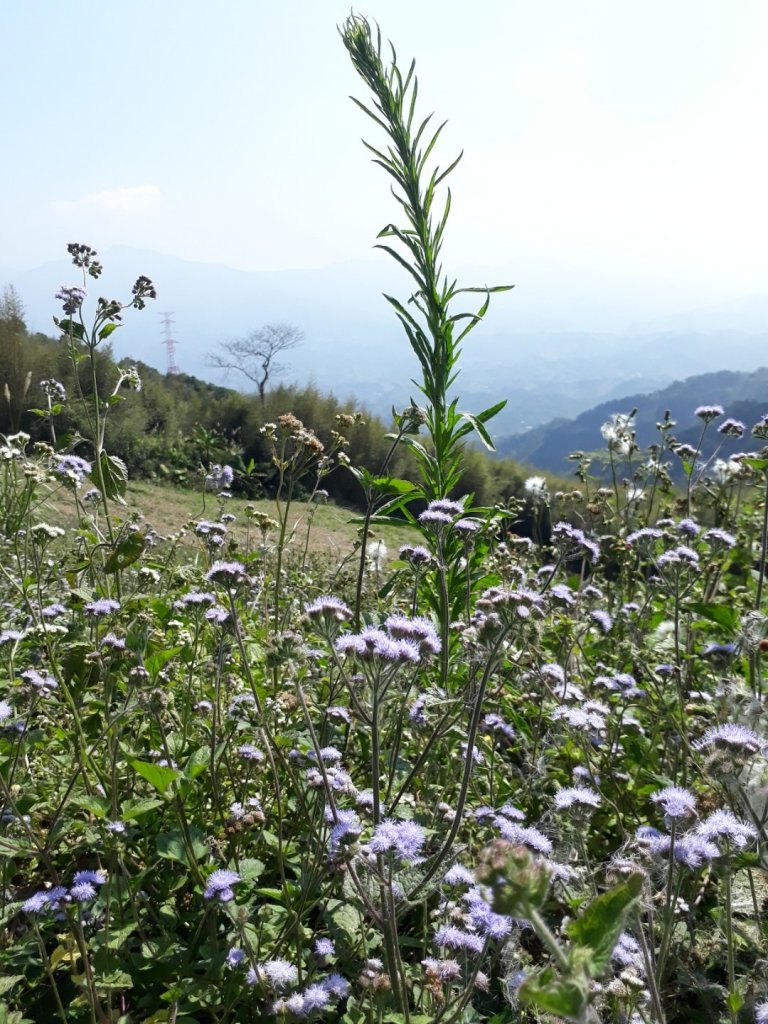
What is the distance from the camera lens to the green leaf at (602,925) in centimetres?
94

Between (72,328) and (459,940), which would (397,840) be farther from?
(72,328)

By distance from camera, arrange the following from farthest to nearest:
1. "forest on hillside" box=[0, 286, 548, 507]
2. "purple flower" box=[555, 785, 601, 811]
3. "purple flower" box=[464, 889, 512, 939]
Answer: "forest on hillside" box=[0, 286, 548, 507] → "purple flower" box=[555, 785, 601, 811] → "purple flower" box=[464, 889, 512, 939]

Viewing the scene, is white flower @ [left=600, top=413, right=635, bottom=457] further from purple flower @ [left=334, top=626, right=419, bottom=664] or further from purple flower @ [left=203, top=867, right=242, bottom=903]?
purple flower @ [left=203, top=867, right=242, bottom=903]

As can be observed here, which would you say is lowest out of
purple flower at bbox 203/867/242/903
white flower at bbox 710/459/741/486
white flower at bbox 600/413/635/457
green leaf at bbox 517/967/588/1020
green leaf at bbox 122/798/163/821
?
purple flower at bbox 203/867/242/903

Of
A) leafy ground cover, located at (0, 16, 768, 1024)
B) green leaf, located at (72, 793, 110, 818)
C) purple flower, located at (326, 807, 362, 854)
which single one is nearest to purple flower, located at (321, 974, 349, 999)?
leafy ground cover, located at (0, 16, 768, 1024)

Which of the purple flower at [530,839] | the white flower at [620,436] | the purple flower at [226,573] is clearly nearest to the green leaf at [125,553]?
the purple flower at [226,573]

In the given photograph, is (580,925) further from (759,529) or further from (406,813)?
(759,529)

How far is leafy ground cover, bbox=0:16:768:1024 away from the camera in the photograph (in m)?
1.80

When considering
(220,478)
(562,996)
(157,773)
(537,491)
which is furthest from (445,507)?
(537,491)

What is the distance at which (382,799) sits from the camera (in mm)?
2545

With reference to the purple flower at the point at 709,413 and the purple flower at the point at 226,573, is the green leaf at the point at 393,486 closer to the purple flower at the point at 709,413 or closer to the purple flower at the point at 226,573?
the purple flower at the point at 226,573

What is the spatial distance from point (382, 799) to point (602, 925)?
166 centimetres

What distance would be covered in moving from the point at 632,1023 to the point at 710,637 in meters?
2.70

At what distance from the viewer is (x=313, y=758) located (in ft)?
8.38
